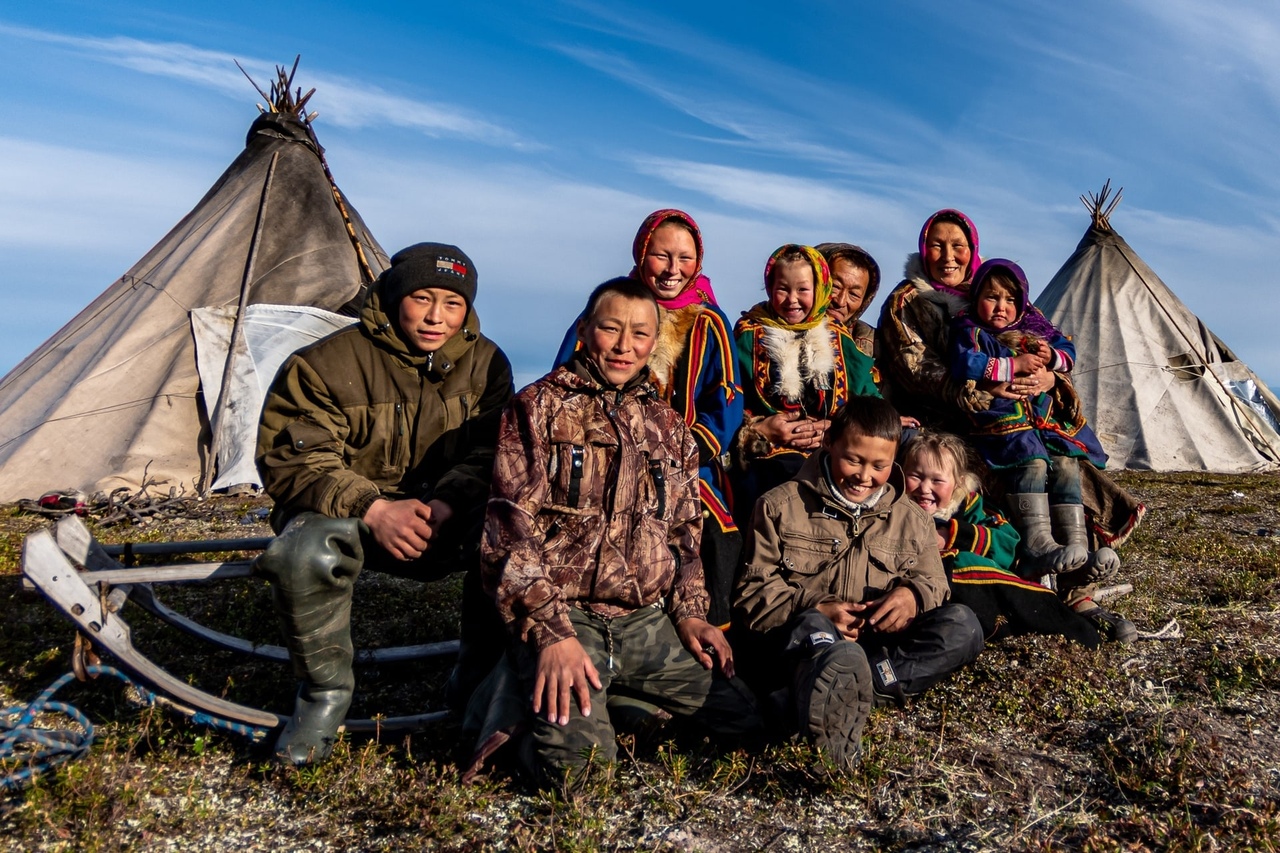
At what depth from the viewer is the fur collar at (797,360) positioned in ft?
14.1

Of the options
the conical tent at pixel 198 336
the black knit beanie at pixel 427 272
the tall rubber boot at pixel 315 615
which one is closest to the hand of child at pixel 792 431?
the black knit beanie at pixel 427 272

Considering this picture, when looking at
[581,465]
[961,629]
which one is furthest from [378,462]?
[961,629]

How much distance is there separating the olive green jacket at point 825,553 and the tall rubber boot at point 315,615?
1.42 meters

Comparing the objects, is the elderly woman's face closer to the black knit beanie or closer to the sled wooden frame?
the black knit beanie

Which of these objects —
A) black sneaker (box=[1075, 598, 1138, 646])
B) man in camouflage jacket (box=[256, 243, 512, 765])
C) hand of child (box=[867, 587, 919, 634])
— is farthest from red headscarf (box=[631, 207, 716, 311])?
black sneaker (box=[1075, 598, 1138, 646])

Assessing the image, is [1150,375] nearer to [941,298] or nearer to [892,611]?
[941,298]

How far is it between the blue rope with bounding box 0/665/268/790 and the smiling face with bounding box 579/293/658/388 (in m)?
1.66

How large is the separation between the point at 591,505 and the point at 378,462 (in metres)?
0.88

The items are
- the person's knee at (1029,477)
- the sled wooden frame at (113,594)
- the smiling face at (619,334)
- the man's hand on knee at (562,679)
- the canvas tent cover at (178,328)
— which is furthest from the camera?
the canvas tent cover at (178,328)

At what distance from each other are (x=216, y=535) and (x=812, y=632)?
5225 mm

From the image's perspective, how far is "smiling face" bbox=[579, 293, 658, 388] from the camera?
3320 millimetres

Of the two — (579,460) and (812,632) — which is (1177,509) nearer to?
(812,632)

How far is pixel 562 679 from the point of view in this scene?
2859 millimetres

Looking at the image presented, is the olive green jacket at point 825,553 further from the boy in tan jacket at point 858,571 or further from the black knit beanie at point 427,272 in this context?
the black knit beanie at point 427,272
